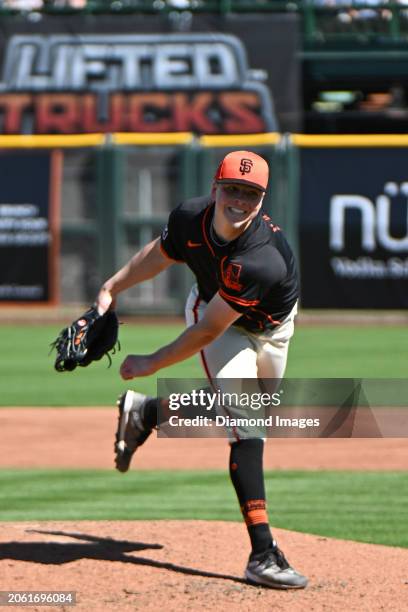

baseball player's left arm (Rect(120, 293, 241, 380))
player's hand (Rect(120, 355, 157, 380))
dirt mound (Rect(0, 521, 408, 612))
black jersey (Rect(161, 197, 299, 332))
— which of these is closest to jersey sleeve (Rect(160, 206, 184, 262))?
black jersey (Rect(161, 197, 299, 332))

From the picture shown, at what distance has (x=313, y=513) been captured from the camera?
22.2 ft

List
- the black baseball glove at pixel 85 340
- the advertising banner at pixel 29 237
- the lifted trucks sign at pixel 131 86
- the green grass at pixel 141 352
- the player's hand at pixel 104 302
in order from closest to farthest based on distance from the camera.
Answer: the black baseball glove at pixel 85 340, the player's hand at pixel 104 302, the green grass at pixel 141 352, the advertising banner at pixel 29 237, the lifted trucks sign at pixel 131 86

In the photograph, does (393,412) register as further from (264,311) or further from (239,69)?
(239,69)

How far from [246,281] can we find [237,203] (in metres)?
0.31

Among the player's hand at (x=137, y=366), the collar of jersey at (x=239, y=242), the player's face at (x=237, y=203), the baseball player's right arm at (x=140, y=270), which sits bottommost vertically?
the player's hand at (x=137, y=366)

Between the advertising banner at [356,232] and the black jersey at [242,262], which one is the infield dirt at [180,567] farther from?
the advertising banner at [356,232]

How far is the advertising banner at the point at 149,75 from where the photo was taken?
2066cm

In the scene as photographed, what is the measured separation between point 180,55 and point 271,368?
16.9 meters

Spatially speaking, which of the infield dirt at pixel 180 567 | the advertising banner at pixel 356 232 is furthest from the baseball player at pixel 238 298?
the advertising banner at pixel 356 232

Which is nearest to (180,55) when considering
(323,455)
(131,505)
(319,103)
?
(319,103)

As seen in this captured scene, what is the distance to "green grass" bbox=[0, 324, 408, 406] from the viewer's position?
1162 centimetres

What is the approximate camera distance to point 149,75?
69.8ft

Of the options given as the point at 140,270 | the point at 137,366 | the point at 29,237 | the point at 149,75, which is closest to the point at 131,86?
the point at 149,75

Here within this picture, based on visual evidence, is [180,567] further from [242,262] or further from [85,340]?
[242,262]
